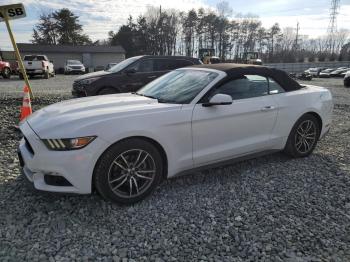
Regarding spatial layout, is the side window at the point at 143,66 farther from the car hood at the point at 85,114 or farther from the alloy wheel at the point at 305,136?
the alloy wheel at the point at 305,136

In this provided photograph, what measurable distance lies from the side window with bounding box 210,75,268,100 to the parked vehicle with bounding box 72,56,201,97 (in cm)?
538

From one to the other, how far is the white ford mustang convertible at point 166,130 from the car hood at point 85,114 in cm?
1

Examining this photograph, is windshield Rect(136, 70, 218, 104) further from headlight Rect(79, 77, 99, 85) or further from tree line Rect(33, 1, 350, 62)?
tree line Rect(33, 1, 350, 62)

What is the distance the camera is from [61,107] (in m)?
3.91

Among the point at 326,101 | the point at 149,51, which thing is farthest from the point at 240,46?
the point at 326,101

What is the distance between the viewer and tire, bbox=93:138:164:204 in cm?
327

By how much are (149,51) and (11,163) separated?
6306 cm

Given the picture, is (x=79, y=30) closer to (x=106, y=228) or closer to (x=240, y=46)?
(x=240, y=46)

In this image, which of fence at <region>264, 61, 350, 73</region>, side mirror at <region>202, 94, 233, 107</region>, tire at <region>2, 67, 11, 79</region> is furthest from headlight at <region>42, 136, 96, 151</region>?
fence at <region>264, 61, 350, 73</region>

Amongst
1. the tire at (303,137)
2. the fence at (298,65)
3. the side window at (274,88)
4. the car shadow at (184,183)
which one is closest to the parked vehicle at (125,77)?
the car shadow at (184,183)

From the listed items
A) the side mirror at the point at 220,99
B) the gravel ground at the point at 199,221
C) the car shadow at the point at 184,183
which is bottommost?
the gravel ground at the point at 199,221

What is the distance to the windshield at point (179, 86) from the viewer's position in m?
3.95

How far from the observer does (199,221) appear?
10.6ft

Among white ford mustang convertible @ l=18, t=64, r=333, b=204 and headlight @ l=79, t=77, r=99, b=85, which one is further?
headlight @ l=79, t=77, r=99, b=85
